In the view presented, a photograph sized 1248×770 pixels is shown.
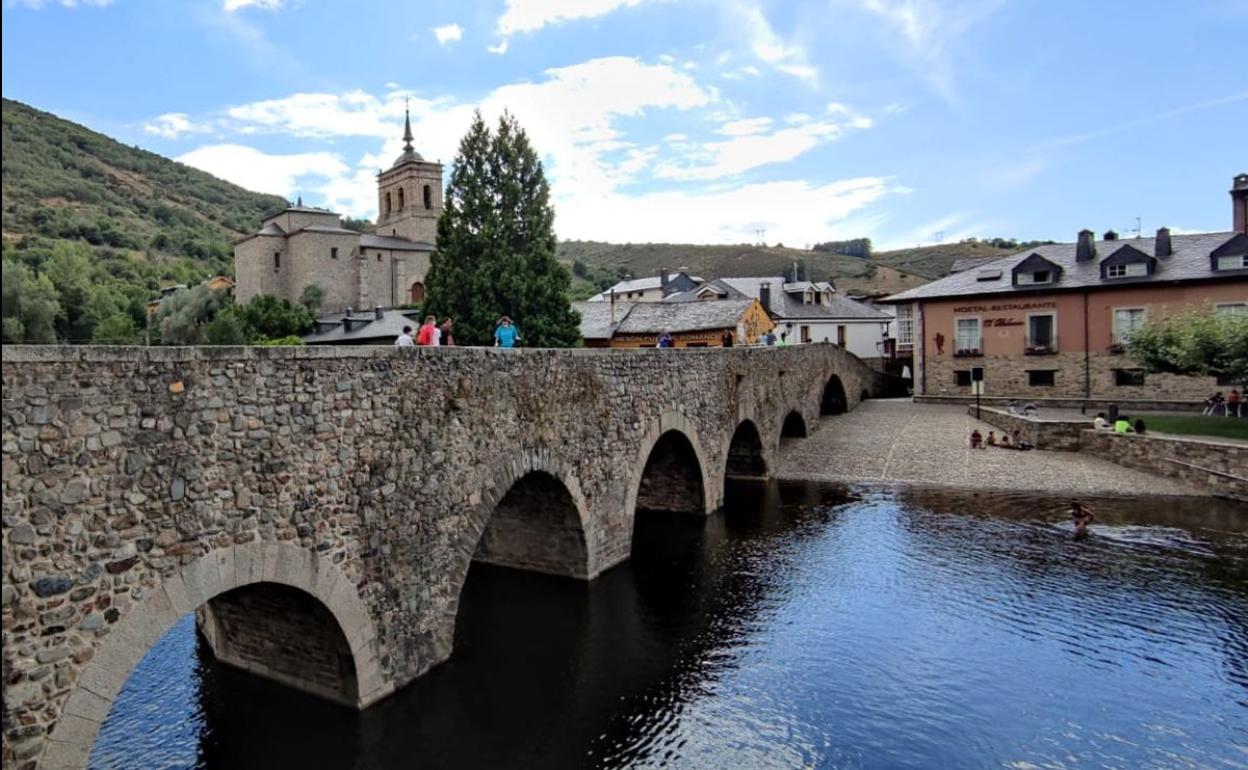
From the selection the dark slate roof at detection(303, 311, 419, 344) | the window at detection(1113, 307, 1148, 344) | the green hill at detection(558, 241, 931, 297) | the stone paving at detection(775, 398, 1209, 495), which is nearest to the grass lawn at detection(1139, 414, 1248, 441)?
the stone paving at detection(775, 398, 1209, 495)

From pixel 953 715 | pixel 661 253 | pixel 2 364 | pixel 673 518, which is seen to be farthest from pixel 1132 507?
pixel 661 253

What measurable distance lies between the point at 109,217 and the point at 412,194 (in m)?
28.6

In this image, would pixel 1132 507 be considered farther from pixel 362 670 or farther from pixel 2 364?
pixel 2 364

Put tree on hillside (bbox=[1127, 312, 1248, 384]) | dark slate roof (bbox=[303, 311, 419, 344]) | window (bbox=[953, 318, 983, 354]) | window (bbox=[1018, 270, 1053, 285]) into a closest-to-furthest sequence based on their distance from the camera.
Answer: tree on hillside (bbox=[1127, 312, 1248, 384])
window (bbox=[1018, 270, 1053, 285])
window (bbox=[953, 318, 983, 354])
dark slate roof (bbox=[303, 311, 419, 344])

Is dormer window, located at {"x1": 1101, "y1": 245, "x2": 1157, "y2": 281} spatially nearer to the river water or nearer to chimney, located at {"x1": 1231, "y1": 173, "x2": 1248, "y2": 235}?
chimney, located at {"x1": 1231, "y1": 173, "x2": 1248, "y2": 235}

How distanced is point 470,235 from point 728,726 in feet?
110

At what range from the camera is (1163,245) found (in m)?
34.2

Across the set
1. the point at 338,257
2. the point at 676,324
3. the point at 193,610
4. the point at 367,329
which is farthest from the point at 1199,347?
the point at 338,257

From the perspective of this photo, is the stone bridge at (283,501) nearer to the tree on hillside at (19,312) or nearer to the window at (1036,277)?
the tree on hillside at (19,312)

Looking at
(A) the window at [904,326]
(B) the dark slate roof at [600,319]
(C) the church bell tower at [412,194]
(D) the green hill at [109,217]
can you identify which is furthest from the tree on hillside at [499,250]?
(C) the church bell tower at [412,194]

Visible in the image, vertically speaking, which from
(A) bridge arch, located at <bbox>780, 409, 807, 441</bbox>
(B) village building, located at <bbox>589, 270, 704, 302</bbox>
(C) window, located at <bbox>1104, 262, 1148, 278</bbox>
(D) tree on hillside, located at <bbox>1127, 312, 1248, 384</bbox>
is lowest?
(A) bridge arch, located at <bbox>780, 409, 807, 441</bbox>

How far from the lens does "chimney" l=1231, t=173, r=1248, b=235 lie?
3606cm

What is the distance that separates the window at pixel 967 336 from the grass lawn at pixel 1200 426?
28.9ft

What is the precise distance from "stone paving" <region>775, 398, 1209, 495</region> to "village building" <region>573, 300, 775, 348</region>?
6.82 m
